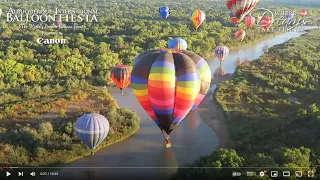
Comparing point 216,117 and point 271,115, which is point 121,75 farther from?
point 271,115

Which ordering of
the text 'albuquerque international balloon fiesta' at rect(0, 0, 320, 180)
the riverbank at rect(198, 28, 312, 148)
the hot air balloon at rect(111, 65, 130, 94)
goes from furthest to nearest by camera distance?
the hot air balloon at rect(111, 65, 130, 94) < the riverbank at rect(198, 28, 312, 148) < the text 'albuquerque international balloon fiesta' at rect(0, 0, 320, 180)

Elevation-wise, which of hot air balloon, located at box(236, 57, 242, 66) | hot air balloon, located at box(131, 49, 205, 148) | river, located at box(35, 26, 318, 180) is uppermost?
hot air balloon, located at box(131, 49, 205, 148)

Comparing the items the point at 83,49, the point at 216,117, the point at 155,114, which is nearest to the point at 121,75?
the point at 216,117

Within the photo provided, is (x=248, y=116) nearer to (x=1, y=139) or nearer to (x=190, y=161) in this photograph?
(x=190, y=161)

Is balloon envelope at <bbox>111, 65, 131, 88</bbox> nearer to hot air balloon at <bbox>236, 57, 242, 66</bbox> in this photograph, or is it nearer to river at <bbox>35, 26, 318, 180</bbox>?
river at <bbox>35, 26, 318, 180</bbox>

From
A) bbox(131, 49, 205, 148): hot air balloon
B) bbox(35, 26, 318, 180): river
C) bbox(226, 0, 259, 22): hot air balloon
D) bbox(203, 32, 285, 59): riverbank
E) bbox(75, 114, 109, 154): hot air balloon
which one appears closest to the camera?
bbox(131, 49, 205, 148): hot air balloon

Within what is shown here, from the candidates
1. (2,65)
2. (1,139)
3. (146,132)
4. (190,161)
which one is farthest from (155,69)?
(2,65)

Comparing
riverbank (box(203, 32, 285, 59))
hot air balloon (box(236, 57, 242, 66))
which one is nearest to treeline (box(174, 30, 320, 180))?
hot air balloon (box(236, 57, 242, 66))
